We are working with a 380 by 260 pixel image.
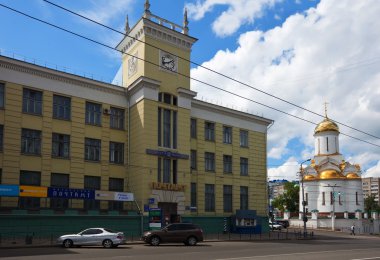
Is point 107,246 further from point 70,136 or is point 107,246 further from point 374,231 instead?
point 374,231

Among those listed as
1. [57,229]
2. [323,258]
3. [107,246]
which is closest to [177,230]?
[107,246]

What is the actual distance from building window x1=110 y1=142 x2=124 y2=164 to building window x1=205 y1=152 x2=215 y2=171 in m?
9.73

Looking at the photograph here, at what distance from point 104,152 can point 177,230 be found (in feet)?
43.3

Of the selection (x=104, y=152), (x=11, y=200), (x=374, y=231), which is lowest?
(x=374, y=231)

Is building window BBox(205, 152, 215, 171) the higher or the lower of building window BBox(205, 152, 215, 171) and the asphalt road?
the higher

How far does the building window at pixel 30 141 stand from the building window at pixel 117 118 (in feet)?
23.5

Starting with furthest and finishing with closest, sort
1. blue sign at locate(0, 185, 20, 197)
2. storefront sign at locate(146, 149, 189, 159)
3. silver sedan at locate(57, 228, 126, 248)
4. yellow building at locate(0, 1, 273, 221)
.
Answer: storefront sign at locate(146, 149, 189, 159), yellow building at locate(0, 1, 273, 221), blue sign at locate(0, 185, 20, 197), silver sedan at locate(57, 228, 126, 248)

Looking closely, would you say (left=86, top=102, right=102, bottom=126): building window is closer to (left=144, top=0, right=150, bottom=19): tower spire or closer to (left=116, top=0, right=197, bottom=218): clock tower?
(left=116, top=0, right=197, bottom=218): clock tower

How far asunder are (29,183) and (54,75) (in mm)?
8982

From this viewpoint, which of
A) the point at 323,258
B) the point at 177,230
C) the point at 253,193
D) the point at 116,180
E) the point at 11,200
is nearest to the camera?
the point at 323,258

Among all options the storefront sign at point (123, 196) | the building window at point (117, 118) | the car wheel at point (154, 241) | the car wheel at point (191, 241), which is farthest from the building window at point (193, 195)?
the car wheel at point (154, 241)

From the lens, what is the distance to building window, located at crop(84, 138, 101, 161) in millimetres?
41781

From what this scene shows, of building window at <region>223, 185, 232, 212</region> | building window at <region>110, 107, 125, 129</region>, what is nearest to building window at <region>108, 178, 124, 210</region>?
building window at <region>110, 107, 125, 129</region>

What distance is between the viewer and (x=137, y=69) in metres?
45.6
